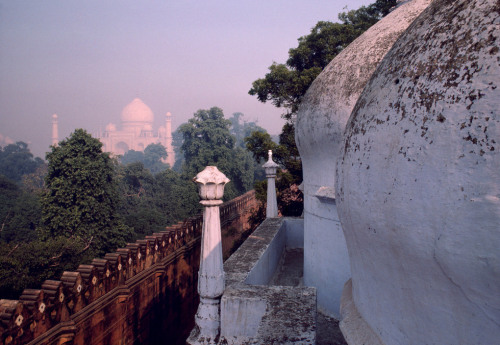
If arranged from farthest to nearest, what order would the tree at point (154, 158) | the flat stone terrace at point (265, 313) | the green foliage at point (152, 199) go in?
the tree at point (154, 158) → the green foliage at point (152, 199) → the flat stone terrace at point (265, 313)

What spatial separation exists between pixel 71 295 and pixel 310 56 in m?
11.4

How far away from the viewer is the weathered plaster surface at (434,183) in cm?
122

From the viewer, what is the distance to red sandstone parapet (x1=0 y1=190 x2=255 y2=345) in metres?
3.76

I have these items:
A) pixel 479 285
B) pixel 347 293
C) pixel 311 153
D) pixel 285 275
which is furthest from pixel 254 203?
pixel 479 285

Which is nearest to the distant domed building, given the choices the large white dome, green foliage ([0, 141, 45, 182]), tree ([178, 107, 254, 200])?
the large white dome

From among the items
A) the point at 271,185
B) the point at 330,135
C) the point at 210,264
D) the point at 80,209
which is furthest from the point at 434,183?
the point at 80,209

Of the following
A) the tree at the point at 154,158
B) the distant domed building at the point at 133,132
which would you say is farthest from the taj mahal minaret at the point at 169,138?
the tree at the point at 154,158

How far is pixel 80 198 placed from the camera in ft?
47.1

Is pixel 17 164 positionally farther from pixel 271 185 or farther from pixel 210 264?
pixel 210 264

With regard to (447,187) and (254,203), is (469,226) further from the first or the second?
(254,203)

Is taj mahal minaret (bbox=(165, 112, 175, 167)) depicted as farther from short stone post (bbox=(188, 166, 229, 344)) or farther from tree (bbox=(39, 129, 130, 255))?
short stone post (bbox=(188, 166, 229, 344))

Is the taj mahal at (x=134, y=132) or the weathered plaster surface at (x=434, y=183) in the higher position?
the taj mahal at (x=134, y=132)

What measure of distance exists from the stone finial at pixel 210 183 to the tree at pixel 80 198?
37.2 ft

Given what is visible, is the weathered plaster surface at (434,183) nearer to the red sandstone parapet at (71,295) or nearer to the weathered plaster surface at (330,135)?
the weathered plaster surface at (330,135)
